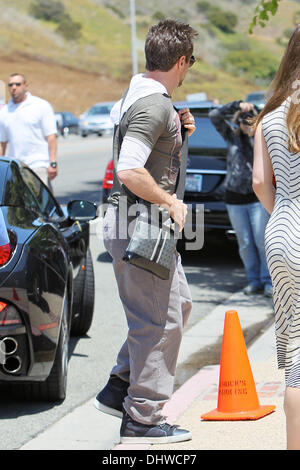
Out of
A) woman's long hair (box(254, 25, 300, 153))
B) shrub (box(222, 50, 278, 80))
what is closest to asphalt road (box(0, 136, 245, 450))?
woman's long hair (box(254, 25, 300, 153))

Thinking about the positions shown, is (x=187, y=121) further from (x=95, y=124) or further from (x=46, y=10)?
(x=46, y=10)

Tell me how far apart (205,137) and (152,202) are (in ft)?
19.9

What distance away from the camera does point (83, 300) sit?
22.1 feet

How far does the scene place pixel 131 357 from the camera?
440 cm

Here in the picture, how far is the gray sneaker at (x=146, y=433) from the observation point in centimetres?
441

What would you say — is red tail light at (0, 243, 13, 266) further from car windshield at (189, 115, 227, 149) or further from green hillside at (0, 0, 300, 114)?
green hillside at (0, 0, 300, 114)

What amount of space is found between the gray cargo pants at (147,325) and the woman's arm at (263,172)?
83 centimetres

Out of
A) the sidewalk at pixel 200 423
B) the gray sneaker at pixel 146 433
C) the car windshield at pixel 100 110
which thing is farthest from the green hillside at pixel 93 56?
the gray sneaker at pixel 146 433

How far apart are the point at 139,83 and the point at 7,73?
221 ft

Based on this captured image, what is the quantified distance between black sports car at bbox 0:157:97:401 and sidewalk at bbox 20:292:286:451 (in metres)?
0.32

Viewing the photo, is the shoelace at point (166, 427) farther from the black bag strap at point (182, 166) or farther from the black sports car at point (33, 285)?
the black bag strap at point (182, 166)

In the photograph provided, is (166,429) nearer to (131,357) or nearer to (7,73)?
(131,357)

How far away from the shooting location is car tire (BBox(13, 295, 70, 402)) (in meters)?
5.23

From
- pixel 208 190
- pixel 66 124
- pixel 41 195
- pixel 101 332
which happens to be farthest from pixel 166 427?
pixel 66 124
